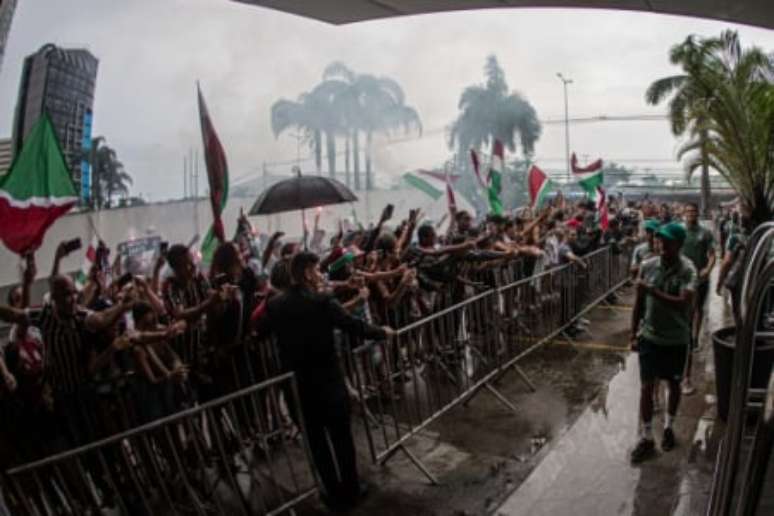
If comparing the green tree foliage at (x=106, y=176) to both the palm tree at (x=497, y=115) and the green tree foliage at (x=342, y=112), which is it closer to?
the green tree foliage at (x=342, y=112)

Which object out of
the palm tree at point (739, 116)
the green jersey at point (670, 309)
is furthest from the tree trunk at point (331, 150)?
the green jersey at point (670, 309)

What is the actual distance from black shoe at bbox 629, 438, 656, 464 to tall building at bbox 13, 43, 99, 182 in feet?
15.9

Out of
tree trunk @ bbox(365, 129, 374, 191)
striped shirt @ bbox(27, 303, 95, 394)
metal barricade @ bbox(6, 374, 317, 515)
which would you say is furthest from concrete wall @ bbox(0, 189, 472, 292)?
tree trunk @ bbox(365, 129, 374, 191)

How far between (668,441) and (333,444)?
265cm

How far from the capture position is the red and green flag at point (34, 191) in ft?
14.1

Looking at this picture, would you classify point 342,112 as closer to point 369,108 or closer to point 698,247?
point 369,108

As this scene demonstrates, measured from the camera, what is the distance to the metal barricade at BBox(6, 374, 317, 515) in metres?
3.14

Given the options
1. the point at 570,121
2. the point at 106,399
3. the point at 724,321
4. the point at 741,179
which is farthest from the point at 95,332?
the point at 570,121

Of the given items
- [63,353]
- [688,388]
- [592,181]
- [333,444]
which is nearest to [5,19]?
[63,353]

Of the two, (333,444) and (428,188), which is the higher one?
(428,188)

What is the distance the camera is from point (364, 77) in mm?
37000

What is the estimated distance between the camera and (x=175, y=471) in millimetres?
3998

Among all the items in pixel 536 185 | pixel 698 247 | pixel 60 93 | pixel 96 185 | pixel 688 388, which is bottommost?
pixel 688 388

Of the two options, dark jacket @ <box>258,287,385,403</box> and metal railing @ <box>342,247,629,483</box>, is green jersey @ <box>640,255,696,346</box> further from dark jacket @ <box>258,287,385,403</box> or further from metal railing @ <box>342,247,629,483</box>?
dark jacket @ <box>258,287,385,403</box>
